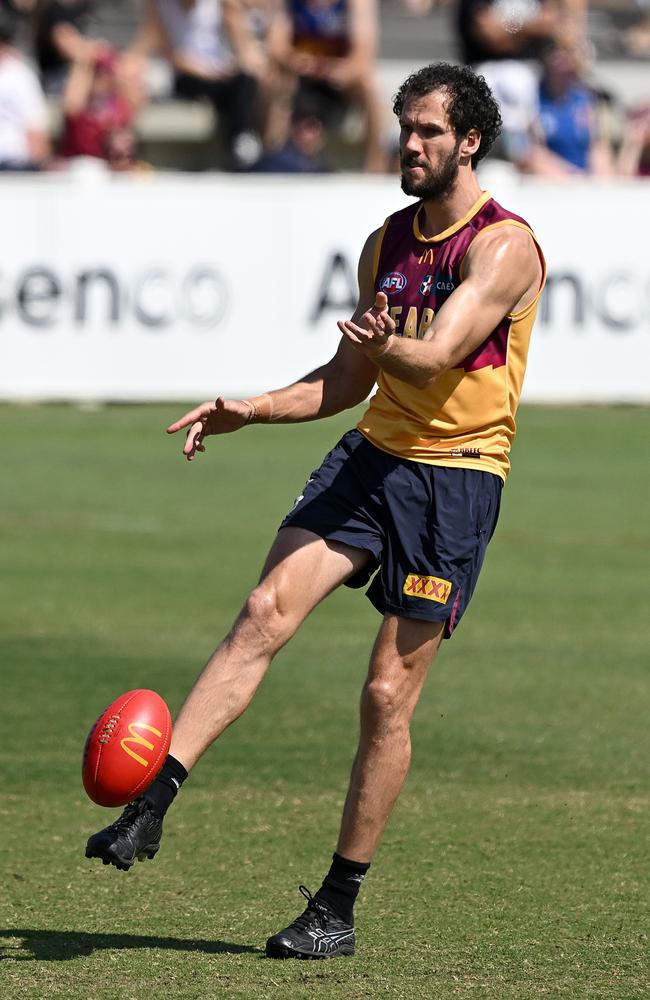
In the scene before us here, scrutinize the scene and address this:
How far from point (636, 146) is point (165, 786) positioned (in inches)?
649

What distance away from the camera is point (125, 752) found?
16.3 feet

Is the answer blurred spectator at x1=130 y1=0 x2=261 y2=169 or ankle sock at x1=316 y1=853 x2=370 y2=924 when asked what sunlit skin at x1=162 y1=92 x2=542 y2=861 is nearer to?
ankle sock at x1=316 y1=853 x2=370 y2=924

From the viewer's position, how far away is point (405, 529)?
5285mm

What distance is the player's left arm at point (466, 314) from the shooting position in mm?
4879

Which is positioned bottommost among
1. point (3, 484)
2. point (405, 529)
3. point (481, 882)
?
point (3, 484)

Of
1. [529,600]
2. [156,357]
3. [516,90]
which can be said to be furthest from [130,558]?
[516,90]

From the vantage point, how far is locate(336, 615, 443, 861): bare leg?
522 centimetres

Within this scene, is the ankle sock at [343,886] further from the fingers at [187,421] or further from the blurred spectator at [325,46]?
the blurred spectator at [325,46]

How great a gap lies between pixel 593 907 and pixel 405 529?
1.33 m

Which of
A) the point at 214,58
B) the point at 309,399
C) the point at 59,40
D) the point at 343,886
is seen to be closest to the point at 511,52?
the point at 214,58

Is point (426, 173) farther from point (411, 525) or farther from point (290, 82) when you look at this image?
point (290, 82)

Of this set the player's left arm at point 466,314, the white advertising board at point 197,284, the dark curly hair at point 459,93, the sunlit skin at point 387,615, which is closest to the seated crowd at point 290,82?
the white advertising board at point 197,284

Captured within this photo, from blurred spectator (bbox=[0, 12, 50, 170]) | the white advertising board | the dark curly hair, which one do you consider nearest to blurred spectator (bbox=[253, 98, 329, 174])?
the white advertising board

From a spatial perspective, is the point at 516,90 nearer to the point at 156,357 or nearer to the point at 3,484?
the point at 156,357
